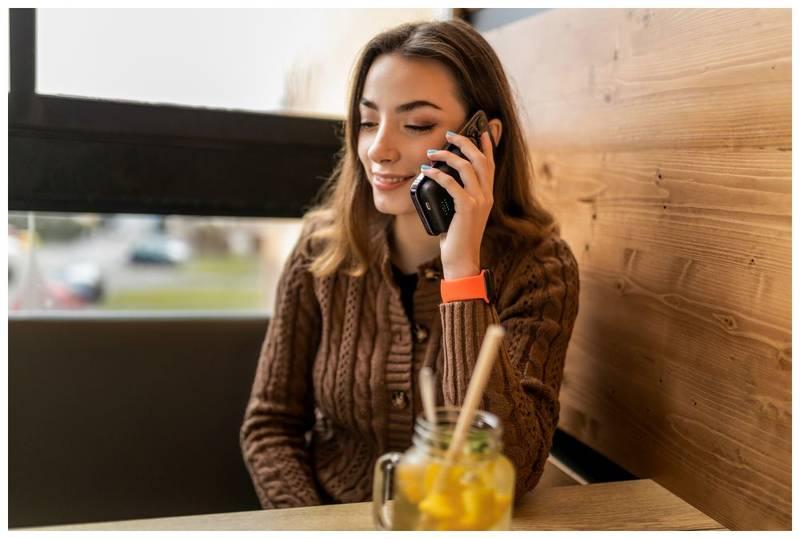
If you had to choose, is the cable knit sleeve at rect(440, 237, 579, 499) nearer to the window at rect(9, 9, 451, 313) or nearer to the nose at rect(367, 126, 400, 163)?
the nose at rect(367, 126, 400, 163)

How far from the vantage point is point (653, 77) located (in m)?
1.28

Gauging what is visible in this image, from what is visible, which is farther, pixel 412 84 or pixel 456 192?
pixel 412 84

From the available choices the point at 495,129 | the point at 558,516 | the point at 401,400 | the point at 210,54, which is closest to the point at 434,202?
the point at 495,129

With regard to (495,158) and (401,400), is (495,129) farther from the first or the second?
(401,400)

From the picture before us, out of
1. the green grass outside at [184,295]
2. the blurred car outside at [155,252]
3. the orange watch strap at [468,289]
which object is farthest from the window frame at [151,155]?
the green grass outside at [184,295]

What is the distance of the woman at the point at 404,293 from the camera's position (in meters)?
1.15

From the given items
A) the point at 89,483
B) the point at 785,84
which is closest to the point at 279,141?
the point at 89,483

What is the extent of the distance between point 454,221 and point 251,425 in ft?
2.02

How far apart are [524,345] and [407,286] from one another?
0.30 meters

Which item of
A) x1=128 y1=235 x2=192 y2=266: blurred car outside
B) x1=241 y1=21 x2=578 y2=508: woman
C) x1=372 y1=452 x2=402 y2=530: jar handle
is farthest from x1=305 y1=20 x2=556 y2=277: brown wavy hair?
x1=128 y1=235 x2=192 y2=266: blurred car outside

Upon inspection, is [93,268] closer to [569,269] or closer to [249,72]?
[249,72]

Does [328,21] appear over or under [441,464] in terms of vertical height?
over

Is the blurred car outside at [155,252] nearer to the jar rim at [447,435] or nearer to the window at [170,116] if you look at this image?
the window at [170,116]

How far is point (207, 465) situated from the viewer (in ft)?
5.73
